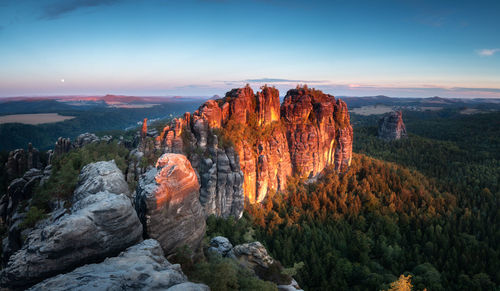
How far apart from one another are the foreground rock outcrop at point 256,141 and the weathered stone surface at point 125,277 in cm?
3314

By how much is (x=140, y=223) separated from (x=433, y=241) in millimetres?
59031

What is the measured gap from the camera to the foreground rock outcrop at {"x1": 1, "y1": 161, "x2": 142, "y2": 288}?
11.0 meters

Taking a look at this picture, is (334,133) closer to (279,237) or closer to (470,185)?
(279,237)

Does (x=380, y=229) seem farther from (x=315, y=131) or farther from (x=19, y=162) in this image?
(x=19, y=162)

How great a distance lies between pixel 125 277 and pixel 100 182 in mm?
10364

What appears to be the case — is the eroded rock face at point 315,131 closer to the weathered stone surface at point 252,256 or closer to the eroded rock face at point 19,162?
the weathered stone surface at point 252,256

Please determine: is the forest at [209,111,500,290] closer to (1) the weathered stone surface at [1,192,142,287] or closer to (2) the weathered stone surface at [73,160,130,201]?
(2) the weathered stone surface at [73,160,130,201]

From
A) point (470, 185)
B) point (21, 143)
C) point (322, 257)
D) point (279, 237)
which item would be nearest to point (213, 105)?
point (279, 237)

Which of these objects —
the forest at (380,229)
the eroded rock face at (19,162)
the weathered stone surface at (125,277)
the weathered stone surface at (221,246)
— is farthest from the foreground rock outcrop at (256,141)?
the eroded rock face at (19,162)

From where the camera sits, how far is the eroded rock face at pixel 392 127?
139m

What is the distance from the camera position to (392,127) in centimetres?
13962

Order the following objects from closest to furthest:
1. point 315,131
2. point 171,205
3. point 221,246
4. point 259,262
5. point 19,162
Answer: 1. point 171,205
2. point 259,262
3. point 221,246
4. point 19,162
5. point 315,131

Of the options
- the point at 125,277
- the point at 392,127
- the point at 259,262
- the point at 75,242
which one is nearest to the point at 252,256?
the point at 259,262

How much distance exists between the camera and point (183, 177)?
18.8 metres
